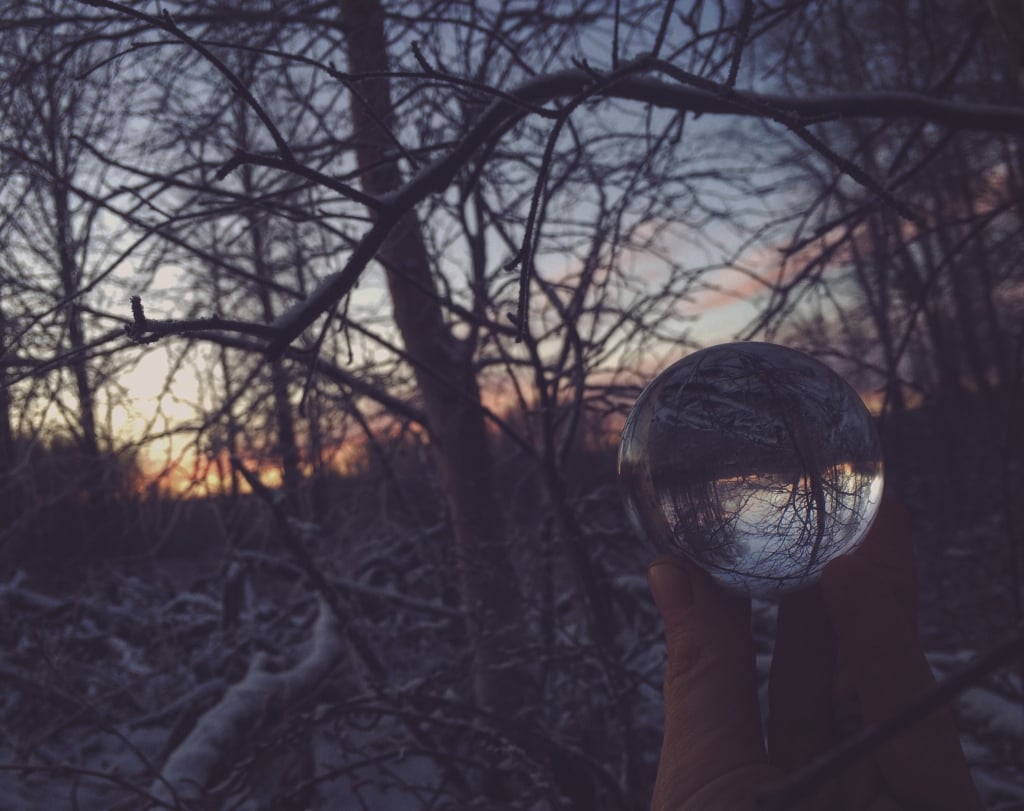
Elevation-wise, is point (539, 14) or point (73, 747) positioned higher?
point (539, 14)

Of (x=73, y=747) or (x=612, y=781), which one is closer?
(x=612, y=781)

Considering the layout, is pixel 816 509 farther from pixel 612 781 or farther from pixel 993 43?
pixel 993 43

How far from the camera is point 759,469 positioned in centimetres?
124

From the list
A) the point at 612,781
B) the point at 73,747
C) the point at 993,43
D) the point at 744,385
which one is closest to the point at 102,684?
the point at 73,747

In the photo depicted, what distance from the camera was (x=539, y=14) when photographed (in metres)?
A: 3.20

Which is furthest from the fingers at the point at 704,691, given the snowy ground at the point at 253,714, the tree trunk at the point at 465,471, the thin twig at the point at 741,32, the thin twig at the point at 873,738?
the tree trunk at the point at 465,471

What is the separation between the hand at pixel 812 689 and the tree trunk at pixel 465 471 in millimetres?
2147

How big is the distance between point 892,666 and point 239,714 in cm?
312

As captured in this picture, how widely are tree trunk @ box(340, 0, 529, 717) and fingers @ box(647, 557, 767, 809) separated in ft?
7.11

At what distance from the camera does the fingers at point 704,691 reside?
45.6 inches

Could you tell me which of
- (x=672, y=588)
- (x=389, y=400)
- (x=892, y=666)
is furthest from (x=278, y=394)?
(x=892, y=666)

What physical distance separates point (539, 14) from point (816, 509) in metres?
2.76

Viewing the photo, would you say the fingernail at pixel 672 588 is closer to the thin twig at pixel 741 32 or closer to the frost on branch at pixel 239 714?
the thin twig at pixel 741 32

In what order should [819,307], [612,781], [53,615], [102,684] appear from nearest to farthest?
[612,781] < [819,307] < [102,684] < [53,615]
